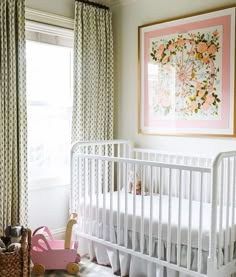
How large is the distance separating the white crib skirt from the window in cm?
69

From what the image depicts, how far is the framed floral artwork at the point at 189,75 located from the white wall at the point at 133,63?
80 mm

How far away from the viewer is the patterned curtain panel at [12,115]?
304cm

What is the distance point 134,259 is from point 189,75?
1561mm

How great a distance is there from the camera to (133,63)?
383cm

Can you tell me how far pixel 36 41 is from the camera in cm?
345

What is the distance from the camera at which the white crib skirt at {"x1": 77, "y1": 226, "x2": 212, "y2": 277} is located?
263cm

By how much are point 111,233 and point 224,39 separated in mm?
1745

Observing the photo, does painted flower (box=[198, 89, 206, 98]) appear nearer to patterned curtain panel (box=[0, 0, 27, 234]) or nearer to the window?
the window

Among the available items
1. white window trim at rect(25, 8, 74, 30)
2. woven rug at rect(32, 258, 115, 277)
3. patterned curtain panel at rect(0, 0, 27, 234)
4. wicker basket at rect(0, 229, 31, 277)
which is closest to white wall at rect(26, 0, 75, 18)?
white window trim at rect(25, 8, 74, 30)

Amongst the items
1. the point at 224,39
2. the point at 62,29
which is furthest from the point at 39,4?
the point at 224,39

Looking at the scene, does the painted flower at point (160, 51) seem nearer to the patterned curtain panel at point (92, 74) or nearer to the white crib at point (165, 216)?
the patterned curtain panel at point (92, 74)

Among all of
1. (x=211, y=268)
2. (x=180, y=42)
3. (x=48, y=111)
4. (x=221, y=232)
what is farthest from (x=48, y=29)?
(x=211, y=268)

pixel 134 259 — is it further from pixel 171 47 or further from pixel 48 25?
pixel 48 25

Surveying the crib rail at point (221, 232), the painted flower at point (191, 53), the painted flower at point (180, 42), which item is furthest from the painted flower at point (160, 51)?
the crib rail at point (221, 232)
